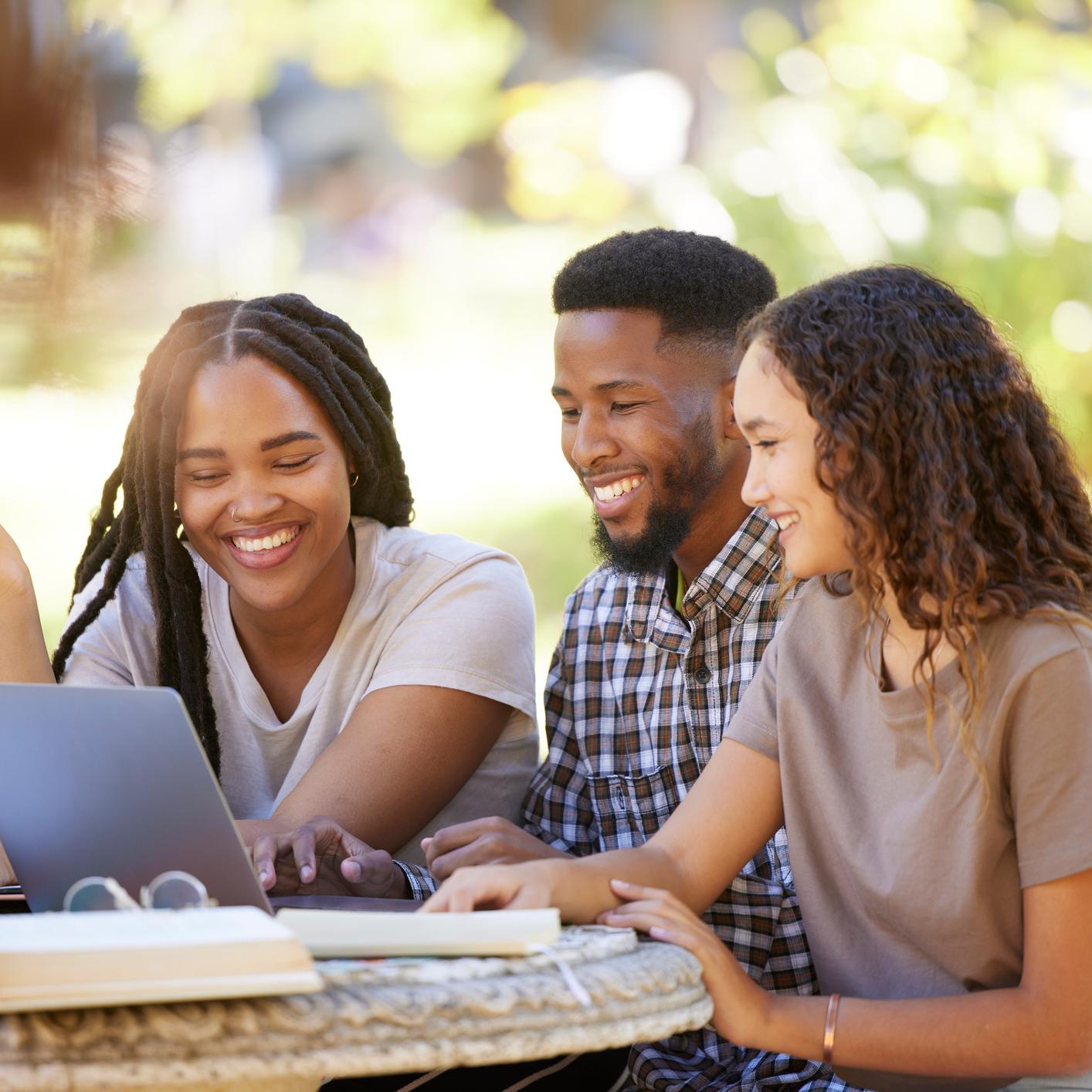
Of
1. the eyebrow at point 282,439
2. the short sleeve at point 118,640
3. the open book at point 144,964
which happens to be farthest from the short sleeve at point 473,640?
the open book at point 144,964

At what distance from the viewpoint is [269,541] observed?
238 centimetres

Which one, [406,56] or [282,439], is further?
[406,56]

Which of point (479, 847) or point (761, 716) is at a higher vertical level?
point (761, 716)

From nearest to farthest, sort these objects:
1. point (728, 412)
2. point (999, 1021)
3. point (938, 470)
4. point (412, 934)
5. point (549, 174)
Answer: point (412, 934), point (999, 1021), point (938, 470), point (728, 412), point (549, 174)

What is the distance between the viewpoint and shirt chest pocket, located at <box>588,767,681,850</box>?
2.29 meters

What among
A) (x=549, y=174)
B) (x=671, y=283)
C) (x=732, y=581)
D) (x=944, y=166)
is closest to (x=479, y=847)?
(x=732, y=581)

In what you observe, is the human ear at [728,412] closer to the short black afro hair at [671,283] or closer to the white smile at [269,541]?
the short black afro hair at [671,283]

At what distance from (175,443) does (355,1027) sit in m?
1.50

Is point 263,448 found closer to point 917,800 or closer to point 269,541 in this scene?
point 269,541

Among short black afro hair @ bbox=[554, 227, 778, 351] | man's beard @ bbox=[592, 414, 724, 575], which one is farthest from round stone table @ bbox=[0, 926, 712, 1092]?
short black afro hair @ bbox=[554, 227, 778, 351]

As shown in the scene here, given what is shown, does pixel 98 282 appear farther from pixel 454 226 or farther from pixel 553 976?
pixel 454 226

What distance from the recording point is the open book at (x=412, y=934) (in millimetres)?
1192

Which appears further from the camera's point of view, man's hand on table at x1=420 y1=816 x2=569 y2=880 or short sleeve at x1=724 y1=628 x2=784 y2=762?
short sleeve at x1=724 y1=628 x2=784 y2=762

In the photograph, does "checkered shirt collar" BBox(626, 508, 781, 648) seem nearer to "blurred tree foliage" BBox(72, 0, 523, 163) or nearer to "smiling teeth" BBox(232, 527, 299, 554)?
"smiling teeth" BBox(232, 527, 299, 554)
